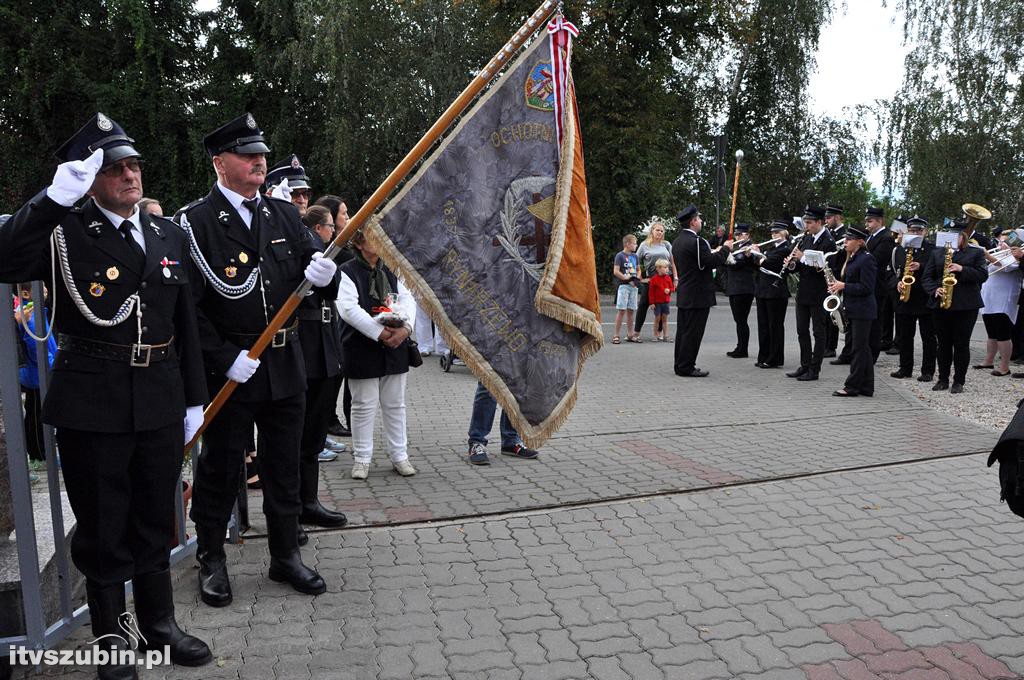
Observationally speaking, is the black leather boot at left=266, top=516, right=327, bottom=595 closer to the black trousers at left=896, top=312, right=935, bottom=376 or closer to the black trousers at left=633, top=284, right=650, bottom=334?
the black trousers at left=896, top=312, right=935, bottom=376

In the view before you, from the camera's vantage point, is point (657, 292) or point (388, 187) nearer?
point (388, 187)

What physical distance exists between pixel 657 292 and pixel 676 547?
1031 centimetres

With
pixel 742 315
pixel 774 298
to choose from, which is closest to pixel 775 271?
pixel 774 298

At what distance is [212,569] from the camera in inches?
164

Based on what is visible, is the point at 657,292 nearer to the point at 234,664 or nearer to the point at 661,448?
the point at 661,448

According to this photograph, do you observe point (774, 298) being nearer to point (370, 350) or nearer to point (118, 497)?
point (370, 350)

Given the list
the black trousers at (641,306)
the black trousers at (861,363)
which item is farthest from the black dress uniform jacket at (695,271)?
the black trousers at (641,306)

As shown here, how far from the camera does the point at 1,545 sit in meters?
3.80

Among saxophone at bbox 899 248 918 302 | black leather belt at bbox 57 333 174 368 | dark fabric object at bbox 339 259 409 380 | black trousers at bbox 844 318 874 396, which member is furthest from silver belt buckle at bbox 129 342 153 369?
saxophone at bbox 899 248 918 302

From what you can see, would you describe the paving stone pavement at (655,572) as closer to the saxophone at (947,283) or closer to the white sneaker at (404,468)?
the white sneaker at (404,468)

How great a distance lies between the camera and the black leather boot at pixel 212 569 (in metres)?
4.12

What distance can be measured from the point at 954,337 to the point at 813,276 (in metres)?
1.90

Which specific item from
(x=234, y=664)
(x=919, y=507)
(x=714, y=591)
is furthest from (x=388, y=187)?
(x=919, y=507)

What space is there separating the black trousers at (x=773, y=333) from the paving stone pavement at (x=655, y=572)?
4.55m
